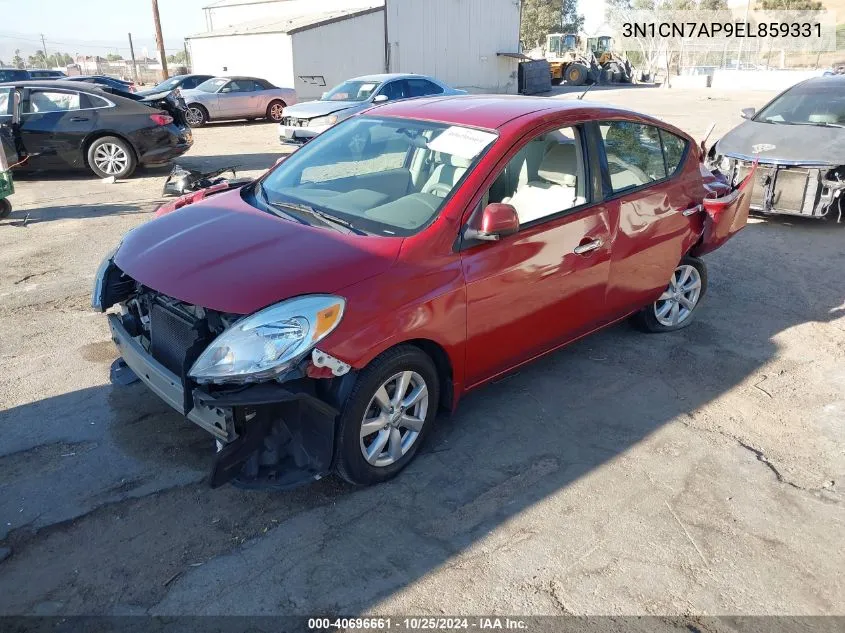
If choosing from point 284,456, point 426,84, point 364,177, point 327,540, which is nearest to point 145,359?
point 284,456

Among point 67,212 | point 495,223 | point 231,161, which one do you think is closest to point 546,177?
point 495,223

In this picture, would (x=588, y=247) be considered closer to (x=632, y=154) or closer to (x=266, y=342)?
(x=632, y=154)

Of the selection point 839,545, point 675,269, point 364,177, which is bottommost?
point 839,545

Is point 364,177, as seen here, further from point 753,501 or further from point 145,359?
point 753,501

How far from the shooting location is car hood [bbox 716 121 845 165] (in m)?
7.95

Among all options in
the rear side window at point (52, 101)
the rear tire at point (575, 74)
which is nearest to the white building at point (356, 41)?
the rear tire at point (575, 74)

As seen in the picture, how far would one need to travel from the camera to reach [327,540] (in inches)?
117

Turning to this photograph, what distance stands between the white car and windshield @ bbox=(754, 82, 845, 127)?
607cm

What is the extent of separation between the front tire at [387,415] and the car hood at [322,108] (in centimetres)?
1107

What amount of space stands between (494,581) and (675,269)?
3.11m

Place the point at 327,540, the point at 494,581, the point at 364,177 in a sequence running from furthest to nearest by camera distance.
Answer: the point at 364,177, the point at 327,540, the point at 494,581

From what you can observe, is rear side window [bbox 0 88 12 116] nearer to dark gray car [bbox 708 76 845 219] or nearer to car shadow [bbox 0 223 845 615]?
car shadow [bbox 0 223 845 615]

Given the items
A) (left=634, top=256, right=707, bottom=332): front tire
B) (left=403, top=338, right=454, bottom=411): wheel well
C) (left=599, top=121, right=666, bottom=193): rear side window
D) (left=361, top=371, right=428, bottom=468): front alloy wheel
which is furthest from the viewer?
(left=634, top=256, right=707, bottom=332): front tire

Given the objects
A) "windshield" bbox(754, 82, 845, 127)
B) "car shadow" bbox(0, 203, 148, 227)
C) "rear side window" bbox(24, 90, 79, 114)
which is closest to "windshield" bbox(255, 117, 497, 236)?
"car shadow" bbox(0, 203, 148, 227)
